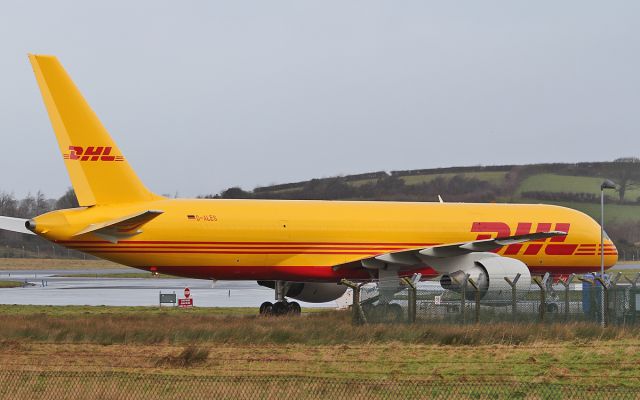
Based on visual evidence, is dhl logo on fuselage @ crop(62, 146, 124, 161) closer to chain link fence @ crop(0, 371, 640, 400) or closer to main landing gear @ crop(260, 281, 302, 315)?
main landing gear @ crop(260, 281, 302, 315)

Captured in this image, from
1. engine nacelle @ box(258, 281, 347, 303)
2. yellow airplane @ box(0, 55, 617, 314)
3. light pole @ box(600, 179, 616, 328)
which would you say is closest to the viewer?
light pole @ box(600, 179, 616, 328)

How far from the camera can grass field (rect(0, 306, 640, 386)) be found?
54.8 feet

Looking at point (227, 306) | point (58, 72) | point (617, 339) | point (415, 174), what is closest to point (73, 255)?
point (415, 174)

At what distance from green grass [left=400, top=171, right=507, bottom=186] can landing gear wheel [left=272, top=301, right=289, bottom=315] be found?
105ft

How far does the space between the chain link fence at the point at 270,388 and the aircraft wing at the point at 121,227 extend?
482 inches

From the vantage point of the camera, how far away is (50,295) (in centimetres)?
4184

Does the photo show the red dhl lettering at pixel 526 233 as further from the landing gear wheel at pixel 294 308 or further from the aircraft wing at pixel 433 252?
the landing gear wheel at pixel 294 308

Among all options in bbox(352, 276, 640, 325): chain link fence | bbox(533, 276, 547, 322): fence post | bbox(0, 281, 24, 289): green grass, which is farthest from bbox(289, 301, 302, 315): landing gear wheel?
bbox(0, 281, 24, 289): green grass

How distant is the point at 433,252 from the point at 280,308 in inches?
186

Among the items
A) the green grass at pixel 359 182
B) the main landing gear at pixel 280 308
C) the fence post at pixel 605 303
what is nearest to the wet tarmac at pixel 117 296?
the main landing gear at pixel 280 308

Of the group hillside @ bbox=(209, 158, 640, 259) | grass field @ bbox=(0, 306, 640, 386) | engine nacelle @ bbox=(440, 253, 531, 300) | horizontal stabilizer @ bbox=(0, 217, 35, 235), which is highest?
hillside @ bbox=(209, 158, 640, 259)

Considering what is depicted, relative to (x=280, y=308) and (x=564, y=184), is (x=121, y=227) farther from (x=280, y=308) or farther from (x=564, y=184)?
(x=564, y=184)

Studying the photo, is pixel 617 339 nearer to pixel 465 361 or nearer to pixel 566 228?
pixel 465 361

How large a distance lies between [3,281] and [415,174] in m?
30.3
